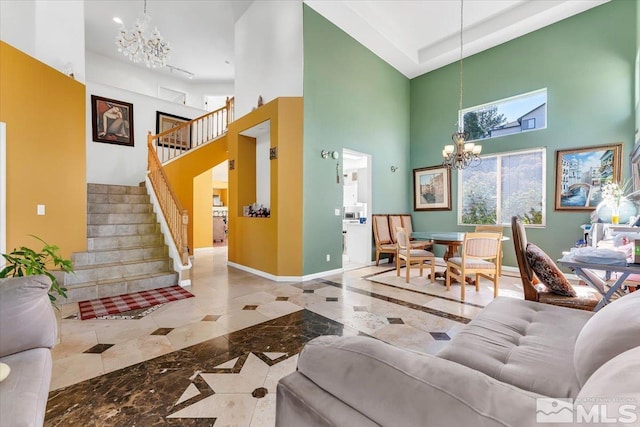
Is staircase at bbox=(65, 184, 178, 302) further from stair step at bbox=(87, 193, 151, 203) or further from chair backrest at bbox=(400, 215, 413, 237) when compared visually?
chair backrest at bbox=(400, 215, 413, 237)

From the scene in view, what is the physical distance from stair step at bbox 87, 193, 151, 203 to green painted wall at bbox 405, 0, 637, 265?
21.0 ft

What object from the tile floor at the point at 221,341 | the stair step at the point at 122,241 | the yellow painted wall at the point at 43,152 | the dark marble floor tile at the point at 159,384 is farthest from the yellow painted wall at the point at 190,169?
the dark marble floor tile at the point at 159,384

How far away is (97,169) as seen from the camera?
6520 mm

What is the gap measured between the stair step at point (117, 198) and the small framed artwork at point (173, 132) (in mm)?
2515

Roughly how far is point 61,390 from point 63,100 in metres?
3.67

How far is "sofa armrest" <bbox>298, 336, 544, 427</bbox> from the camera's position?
536 mm

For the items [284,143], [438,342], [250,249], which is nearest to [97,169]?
[250,249]

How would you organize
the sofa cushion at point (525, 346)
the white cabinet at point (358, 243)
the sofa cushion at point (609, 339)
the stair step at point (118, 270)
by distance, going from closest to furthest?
the sofa cushion at point (609, 339) < the sofa cushion at point (525, 346) < the stair step at point (118, 270) < the white cabinet at point (358, 243)

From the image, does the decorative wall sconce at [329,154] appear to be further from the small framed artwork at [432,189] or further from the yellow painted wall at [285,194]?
the small framed artwork at [432,189]

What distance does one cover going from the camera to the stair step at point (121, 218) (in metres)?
4.41

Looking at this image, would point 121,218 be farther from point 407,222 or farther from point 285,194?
point 407,222

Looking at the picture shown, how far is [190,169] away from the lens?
6.63 meters

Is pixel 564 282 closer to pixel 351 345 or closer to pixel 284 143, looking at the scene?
pixel 351 345

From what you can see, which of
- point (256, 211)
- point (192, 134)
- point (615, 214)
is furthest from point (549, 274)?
point (192, 134)
